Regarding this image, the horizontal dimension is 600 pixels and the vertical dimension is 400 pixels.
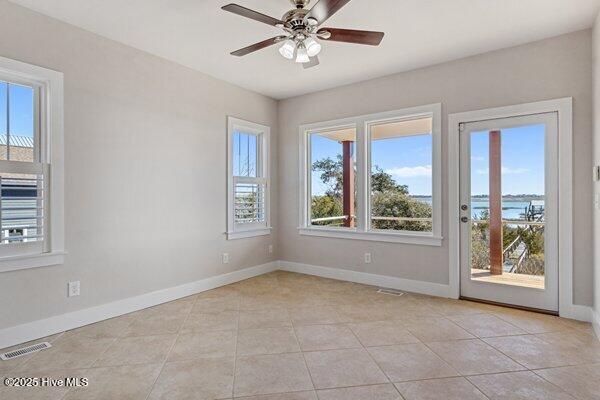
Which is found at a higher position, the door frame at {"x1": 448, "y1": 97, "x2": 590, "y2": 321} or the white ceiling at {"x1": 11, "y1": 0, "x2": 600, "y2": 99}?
the white ceiling at {"x1": 11, "y1": 0, "x2": 600, "y2": 99}

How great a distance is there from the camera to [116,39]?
3.29m

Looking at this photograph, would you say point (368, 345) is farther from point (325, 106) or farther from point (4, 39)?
point (4, 39)

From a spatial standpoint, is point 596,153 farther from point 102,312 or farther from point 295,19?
point 102,312

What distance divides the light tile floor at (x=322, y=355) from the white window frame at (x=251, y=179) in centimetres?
129

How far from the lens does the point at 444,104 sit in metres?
3.88

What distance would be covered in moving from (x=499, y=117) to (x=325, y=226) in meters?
2.61

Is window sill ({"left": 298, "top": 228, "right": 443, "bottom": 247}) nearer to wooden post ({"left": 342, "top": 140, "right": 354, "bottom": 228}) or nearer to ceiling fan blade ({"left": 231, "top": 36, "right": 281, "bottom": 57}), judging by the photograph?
wooden post ({"left": 342, "top": 140, "right": 354, "bottom": 228})

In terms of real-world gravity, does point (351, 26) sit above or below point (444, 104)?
above

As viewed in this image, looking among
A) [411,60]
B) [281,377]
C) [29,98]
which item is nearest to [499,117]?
[411,60]

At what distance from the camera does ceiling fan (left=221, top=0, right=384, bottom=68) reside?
2.25m

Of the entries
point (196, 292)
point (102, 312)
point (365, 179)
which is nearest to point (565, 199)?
point (365, 179)

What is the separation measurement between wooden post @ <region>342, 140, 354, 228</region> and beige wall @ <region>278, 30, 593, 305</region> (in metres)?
0.40

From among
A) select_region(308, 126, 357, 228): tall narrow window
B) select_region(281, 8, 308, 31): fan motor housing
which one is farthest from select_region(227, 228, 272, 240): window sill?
select_region(281, 8, 308, 31): fan motor housing

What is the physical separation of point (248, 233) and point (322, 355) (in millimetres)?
2617
